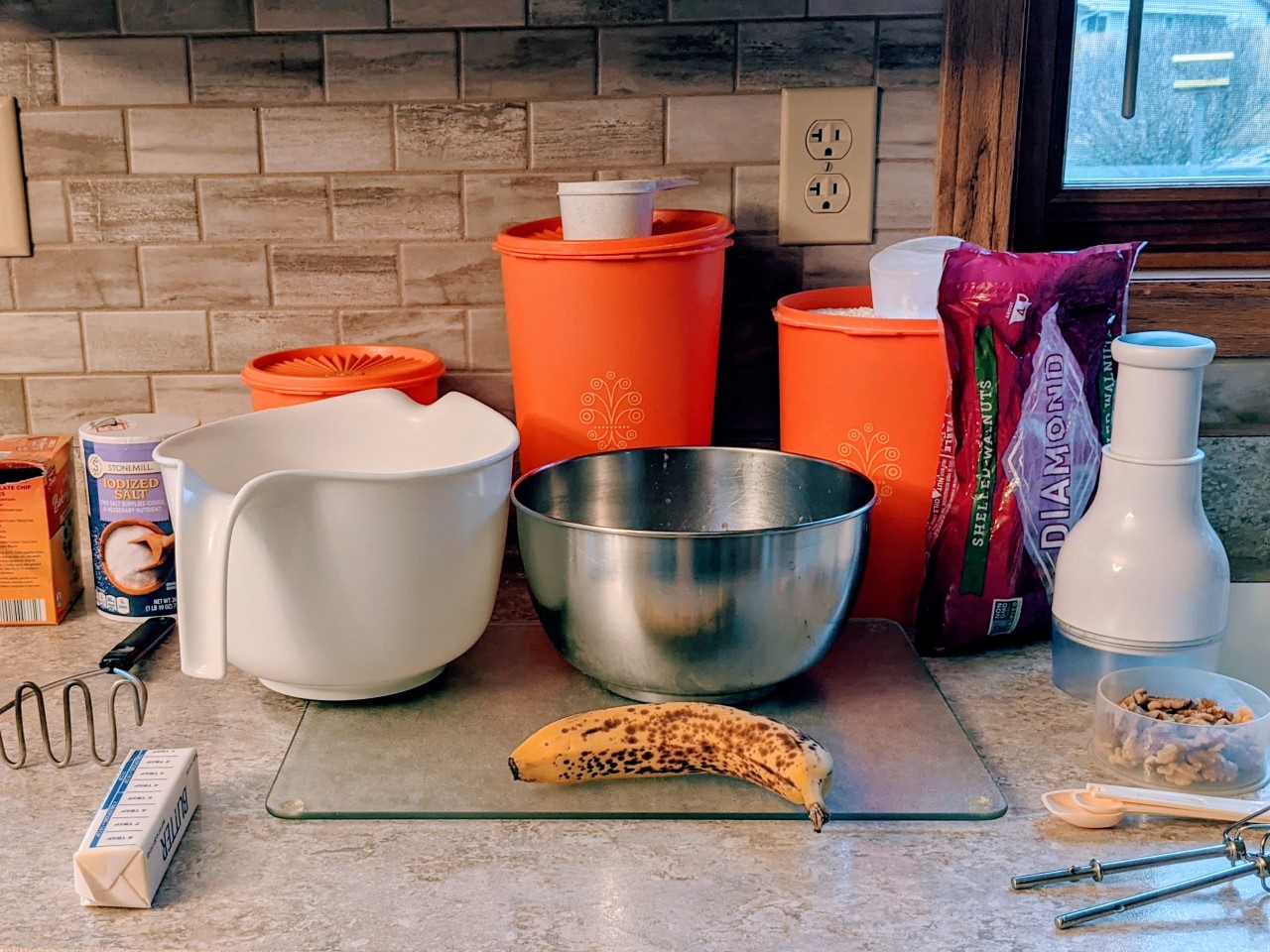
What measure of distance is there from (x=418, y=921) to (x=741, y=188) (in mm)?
737

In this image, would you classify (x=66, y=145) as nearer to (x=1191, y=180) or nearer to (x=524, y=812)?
(x=524, y=812)

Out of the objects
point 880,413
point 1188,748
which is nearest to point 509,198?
point 880,413

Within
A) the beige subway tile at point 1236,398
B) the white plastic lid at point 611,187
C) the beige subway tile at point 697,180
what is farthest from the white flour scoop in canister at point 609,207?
the beige subway tile at point 1236,398

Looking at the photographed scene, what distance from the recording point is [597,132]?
44.4 inches

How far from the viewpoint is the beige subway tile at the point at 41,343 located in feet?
3.92

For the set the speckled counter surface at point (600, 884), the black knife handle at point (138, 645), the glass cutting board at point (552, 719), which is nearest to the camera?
the speckled counter surface at point (600, 884)

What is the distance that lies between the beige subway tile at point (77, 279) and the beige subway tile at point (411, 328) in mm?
212

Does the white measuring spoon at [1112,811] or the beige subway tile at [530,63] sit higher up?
the beige subway tile at [530,63]

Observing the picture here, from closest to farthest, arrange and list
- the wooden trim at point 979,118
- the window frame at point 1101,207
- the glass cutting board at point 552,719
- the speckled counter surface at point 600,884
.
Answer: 1. the speckled counter surface at point 600,884
2. the glass cutting board at point 552,719
3. the wooden trim at point 979,118
4. the window frame at point 1101,207

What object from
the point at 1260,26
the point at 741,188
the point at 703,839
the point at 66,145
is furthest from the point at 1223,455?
the point at 66,145

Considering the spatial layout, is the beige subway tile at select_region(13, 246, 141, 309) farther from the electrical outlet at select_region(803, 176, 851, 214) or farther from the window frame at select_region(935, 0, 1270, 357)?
the window frame at select_region(935, 0, 1270, 357)

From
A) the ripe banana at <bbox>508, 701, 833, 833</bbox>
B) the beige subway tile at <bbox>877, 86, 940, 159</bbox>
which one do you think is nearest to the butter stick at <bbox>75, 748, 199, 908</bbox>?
the ripe banana at <bbox>508, 701, 833, 833</bbox>

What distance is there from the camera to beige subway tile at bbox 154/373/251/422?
1.20 m

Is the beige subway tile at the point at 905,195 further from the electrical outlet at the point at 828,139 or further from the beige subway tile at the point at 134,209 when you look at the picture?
the beige subway tile at the point at 134,209
